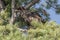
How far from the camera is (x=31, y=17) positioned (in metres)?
2.01

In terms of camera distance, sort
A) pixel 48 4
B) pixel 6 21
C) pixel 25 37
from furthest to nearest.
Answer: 1. pixel 48 4
2. pixel 6 21
3. pixel 25 37

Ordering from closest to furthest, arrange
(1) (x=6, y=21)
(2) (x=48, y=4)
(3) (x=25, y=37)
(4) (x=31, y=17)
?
(3) (x=25, y=37) → (1) (x=6, y=21) → (4) (x=31, y=17) → (2) (x=48, y=4)

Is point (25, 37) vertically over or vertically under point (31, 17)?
under

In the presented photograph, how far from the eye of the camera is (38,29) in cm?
151

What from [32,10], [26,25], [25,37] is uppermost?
[32,10]

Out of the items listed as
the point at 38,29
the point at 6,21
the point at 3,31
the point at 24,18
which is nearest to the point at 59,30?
the point at 38,29

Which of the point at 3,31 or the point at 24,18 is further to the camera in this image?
the point at 24,18

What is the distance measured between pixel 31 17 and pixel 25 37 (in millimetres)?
612

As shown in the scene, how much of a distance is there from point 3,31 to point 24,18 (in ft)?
1.91

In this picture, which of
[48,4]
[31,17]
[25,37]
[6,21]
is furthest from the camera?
[48,4]

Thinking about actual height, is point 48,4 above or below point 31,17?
above

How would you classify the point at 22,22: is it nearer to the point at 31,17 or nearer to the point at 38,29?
the point at 31,17

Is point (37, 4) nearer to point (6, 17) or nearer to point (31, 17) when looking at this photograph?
point (31, 17)

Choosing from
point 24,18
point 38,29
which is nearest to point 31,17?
point 24,18
